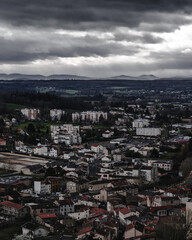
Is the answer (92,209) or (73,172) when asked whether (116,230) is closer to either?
(92,209)

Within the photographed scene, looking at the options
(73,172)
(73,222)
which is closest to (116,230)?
(73,222)

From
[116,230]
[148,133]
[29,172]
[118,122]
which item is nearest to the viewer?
[116,230]

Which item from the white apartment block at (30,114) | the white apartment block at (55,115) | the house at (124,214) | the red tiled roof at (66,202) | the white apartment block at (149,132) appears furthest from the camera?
the white apartment block at (55,115)

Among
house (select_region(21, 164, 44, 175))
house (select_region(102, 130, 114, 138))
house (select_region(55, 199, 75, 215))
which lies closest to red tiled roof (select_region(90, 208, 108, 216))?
house (select_region(55, 199, 75, 215))

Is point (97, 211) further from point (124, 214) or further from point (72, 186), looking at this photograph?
point (72, 186)

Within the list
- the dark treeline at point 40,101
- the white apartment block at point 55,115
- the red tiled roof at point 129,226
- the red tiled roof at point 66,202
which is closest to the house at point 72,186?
the red tiled roof at point 66,202

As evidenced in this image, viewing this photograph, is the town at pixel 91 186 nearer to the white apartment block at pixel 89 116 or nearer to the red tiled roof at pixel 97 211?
the red tiled roof at pixel 97 211

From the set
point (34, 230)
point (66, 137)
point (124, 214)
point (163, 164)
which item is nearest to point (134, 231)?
point (124, 214)
